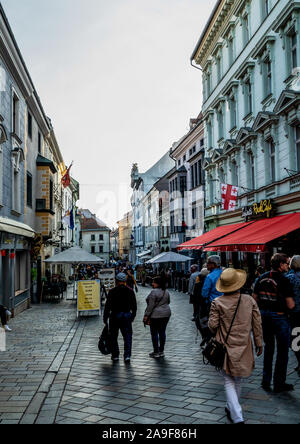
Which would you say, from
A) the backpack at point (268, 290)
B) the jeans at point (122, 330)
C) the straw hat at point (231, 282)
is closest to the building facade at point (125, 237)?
the jeans at point (122, 330)

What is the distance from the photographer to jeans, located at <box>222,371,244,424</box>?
15.8 ft

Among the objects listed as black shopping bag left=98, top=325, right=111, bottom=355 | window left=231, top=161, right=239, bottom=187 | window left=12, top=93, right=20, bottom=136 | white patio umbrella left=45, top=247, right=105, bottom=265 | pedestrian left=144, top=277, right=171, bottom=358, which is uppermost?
window left=12, top=93, right=20, bottom=136

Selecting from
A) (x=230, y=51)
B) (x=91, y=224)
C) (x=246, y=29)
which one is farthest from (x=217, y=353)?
(x=91, y=224)

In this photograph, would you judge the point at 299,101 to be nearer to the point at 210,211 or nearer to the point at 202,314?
the point at 202,314

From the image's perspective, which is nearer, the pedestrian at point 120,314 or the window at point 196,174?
the pedestrian at point 120,314

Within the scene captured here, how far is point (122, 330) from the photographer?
8727mm

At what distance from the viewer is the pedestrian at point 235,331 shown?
16.0 feet

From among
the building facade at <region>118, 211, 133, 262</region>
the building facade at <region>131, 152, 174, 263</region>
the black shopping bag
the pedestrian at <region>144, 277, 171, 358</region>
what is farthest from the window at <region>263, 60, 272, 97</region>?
the building facade at <region>118, 211, 133, 262</region>

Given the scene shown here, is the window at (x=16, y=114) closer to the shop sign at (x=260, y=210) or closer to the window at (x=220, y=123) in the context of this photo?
the shop sign at (x=260, y=210)

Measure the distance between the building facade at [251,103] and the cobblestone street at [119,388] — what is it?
976 cm

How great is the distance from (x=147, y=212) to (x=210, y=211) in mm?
37800

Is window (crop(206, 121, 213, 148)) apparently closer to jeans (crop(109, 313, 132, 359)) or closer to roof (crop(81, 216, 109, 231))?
jeans (crop(109, 313, 132, 359))

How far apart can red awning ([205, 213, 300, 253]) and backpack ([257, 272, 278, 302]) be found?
300 inches

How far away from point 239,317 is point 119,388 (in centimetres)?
256
